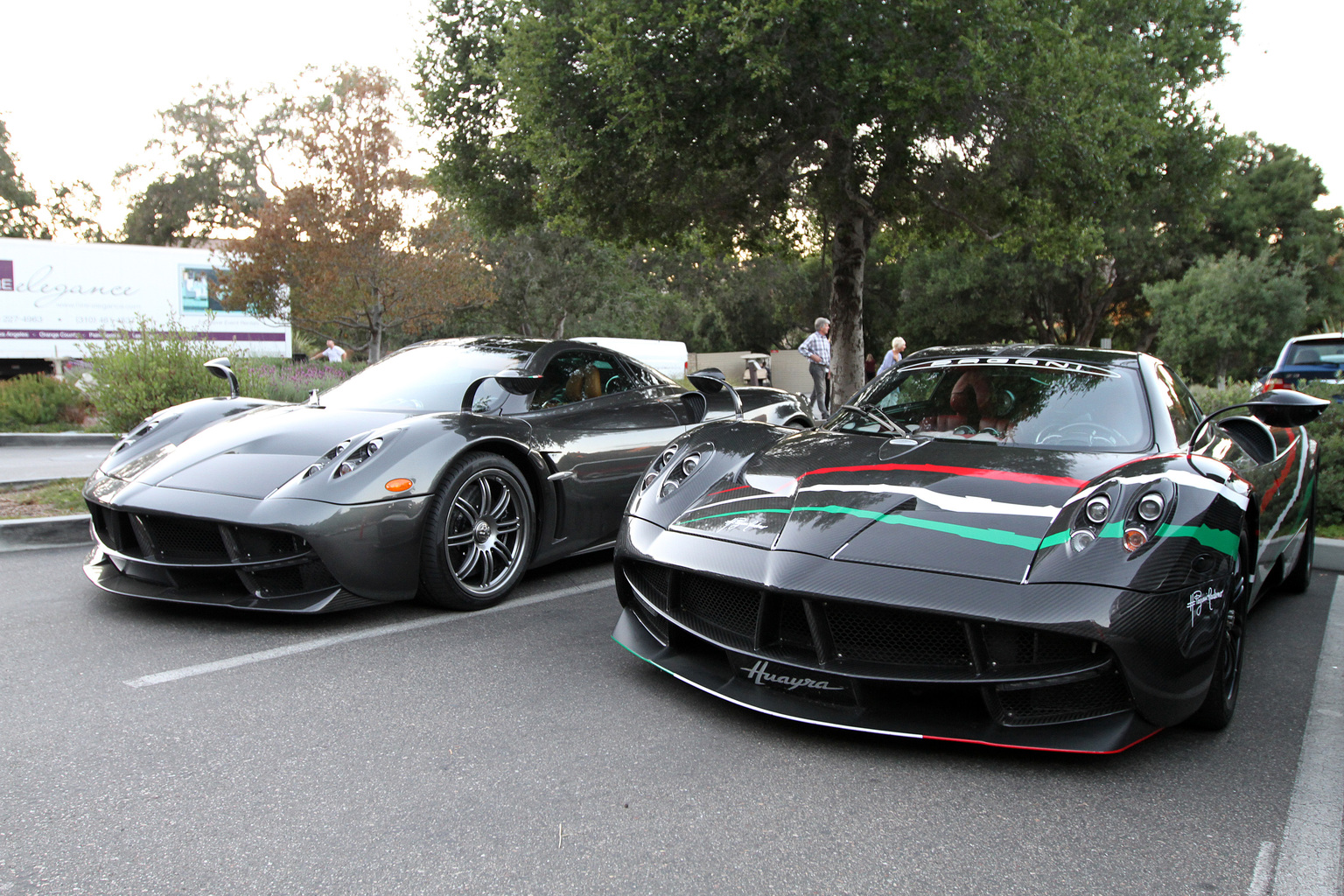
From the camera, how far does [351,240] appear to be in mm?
16875

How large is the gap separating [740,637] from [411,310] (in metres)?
16.7

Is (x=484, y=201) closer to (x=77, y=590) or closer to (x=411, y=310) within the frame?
(x=411, y=310)

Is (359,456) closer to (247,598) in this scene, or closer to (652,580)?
(247,598)

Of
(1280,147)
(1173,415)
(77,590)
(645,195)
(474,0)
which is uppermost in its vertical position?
(1280,147)

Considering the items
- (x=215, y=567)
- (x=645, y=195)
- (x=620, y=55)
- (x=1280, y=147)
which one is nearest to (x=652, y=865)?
(x=215, y=567)

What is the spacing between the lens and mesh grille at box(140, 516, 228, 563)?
4051mm

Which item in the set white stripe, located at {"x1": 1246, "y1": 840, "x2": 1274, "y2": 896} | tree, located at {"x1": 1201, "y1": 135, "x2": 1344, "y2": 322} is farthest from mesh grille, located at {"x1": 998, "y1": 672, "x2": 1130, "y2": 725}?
tree, located at {"x1": 1201, "y1": 135, "x2": 1344, "y2": 322}

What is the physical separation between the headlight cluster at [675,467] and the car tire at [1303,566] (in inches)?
132

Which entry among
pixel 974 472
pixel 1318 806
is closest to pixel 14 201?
pixel 974 472

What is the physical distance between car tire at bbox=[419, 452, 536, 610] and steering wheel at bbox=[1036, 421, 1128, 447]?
242 cm

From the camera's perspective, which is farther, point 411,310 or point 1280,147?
point 1280,147

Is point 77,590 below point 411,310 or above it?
below

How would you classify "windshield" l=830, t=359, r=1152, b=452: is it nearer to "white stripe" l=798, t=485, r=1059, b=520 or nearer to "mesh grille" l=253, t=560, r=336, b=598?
"white stripe" l=798, t=485, r=1059, b=520

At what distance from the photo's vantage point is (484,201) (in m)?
14.2
